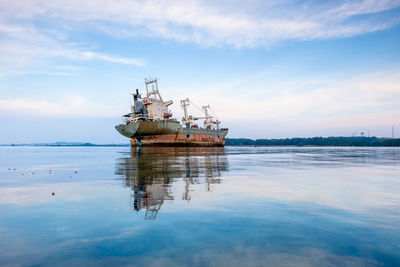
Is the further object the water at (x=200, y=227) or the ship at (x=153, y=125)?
the ship at (x=153, y=125)

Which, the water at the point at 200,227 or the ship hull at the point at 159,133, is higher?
the ship hull at the point at 159,133

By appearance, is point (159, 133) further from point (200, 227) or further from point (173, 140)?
point (200, 227)

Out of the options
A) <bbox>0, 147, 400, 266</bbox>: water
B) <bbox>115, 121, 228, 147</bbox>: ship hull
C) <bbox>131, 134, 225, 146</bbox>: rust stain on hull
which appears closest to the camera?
<bbox>0, 147, 400, 266</bbox>: water

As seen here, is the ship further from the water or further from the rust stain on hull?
the water

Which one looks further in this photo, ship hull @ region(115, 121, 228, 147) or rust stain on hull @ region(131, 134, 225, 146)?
rust stain on hull @ region(131, 134, 225, 146)

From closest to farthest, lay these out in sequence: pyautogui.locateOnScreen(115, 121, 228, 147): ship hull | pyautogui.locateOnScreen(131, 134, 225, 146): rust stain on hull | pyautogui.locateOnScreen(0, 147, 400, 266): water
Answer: pyautogui.locateOnScreen(0, 147, 400, 266): water → pyautogui.locateOnScreen(115, 121, 228, 147): ship hull → pyautogui.locateOnScreen(131, 134, 225, 146): rust stain on hull

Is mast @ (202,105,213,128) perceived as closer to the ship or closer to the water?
the ship

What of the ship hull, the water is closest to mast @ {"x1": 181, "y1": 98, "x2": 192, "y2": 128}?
the ship hull

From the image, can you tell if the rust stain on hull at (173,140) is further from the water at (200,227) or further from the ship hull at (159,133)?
the water at (200,227)

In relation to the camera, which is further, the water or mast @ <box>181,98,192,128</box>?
mast @ <box>181,98,192,128</box>

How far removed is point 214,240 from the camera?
17.4 ft

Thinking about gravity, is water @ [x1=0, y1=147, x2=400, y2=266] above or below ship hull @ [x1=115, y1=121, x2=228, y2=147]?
below

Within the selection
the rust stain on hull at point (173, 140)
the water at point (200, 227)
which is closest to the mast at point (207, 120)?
the rust stain on hull at point (173, 140)

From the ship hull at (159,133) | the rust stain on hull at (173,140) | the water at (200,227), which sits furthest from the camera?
the rust stain on hull at (173,140)
